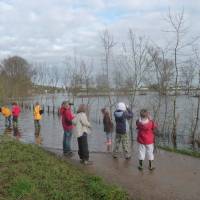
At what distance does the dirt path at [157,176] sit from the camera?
8.49 metres

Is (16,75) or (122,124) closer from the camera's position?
(122,124)

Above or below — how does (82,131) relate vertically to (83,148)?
above

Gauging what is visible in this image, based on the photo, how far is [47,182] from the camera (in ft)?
28.3

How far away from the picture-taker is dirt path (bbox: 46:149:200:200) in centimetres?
849

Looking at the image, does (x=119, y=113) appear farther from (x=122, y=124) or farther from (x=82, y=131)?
(x=82, y=131)

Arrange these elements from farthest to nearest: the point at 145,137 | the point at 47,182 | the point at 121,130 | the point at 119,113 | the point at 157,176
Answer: the point at 121,130 < the point at 119,113 < the point at 145,137 < the point at 157,176 < the point at 47,182

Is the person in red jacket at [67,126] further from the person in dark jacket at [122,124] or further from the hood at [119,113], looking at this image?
the hood at [119,113]

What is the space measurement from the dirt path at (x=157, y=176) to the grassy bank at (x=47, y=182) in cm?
64

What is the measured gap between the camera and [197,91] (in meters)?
23.2

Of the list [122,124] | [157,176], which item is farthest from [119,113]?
[157,176]

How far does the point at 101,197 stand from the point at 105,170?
9.80ft

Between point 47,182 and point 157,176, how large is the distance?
3.03 metres

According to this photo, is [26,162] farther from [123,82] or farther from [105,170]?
[123,82]

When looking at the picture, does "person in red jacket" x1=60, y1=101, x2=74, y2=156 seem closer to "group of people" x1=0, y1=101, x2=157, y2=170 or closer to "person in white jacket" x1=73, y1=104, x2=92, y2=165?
"group of people" x1=0, y1=101, x2=157, y2=170
